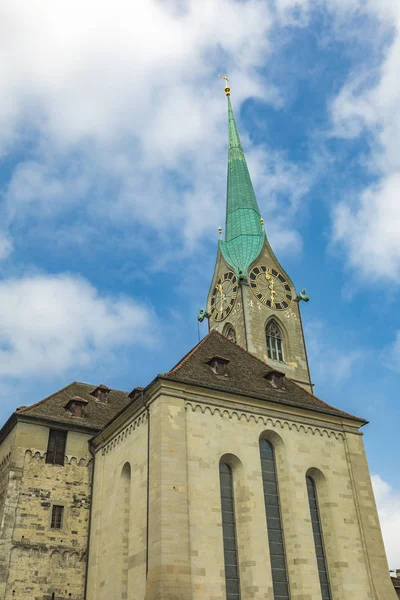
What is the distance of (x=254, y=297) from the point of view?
46219 mm

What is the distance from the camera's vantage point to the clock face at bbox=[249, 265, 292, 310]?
46.9 m

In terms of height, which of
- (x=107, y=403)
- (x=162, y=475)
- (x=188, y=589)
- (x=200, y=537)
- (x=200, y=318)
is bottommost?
(x=188, y=589)

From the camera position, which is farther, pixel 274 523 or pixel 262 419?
pixel 262 419

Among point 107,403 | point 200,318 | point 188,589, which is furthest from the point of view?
point 200,318

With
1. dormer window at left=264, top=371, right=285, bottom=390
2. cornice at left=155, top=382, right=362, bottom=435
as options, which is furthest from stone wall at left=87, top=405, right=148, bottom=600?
dormer window at left=264, top=371, right=285, bottom=390

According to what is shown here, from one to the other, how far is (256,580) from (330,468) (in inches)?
202

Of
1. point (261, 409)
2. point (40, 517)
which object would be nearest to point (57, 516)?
point (40, 517)

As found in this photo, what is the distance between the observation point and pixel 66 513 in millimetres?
23109

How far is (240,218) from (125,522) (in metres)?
36.4

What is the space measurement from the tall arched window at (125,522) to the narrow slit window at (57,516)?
344 centimetres

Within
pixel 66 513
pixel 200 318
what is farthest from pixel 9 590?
pixel 200 318

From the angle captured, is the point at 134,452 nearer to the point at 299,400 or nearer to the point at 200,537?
the point at 200,537

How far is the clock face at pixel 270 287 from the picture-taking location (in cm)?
4688

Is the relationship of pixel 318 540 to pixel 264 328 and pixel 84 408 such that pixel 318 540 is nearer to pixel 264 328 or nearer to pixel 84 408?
pixel 84 408
